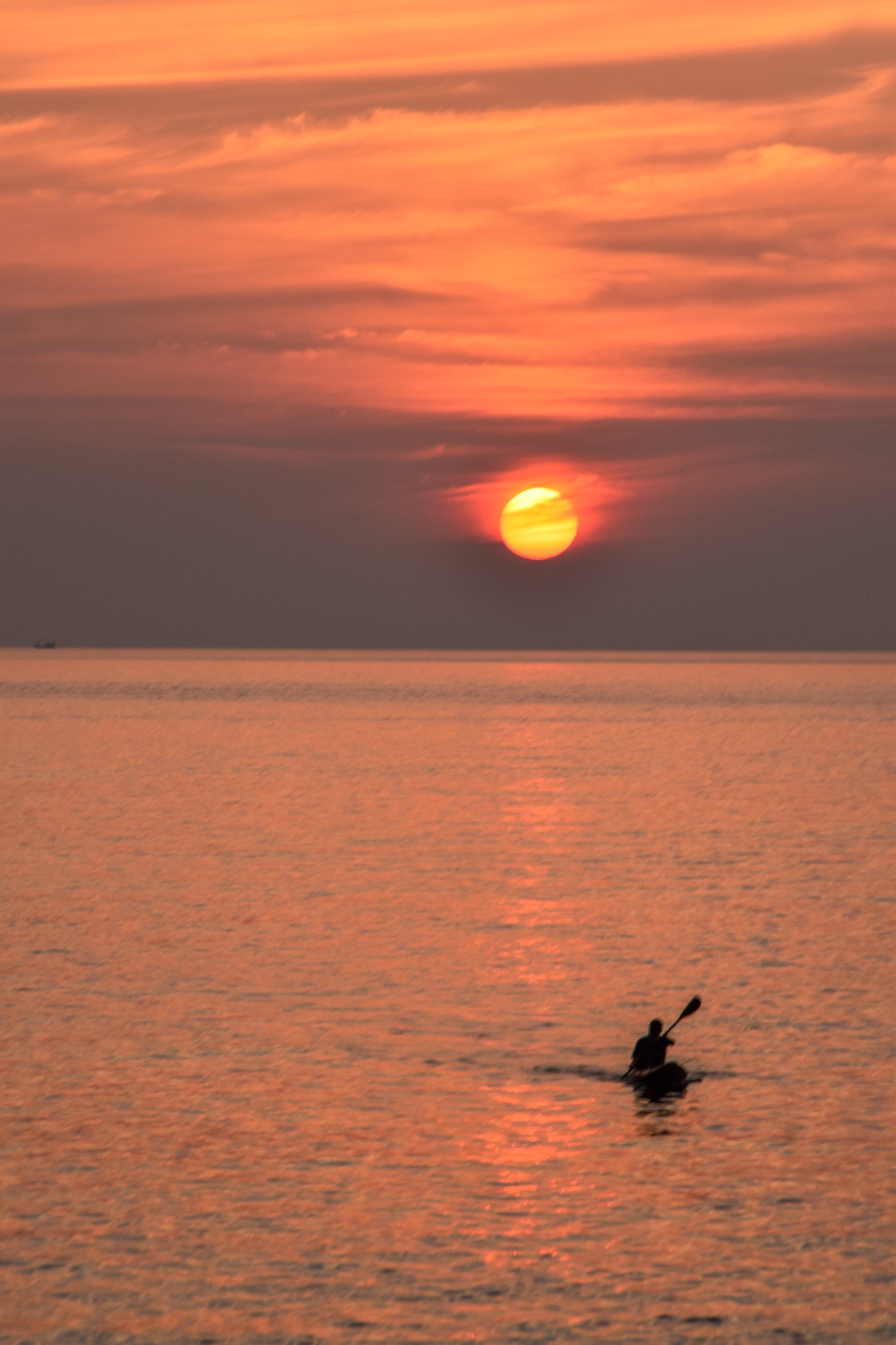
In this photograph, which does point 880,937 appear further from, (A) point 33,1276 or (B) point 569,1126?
(A) point 33,1276

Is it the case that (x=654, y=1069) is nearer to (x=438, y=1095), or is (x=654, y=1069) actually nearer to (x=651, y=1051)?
(x=651, y=1051)

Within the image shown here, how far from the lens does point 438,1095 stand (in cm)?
2894

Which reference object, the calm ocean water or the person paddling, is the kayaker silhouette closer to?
the person paddling

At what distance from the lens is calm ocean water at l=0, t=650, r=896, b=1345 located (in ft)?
67.6

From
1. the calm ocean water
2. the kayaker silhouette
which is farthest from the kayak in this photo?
the calm ocean water

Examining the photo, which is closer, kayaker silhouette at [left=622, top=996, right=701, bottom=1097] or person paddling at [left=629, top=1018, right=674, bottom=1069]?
kayaker silhouette at [left=622, top=996, right=701, bottom=1097]

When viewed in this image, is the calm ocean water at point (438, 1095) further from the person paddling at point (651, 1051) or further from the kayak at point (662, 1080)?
the person paddling at point (651, 1051)

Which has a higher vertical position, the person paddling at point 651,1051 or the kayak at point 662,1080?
the person paddling at point 651,1051

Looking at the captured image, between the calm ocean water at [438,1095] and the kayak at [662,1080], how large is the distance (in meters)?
0.39

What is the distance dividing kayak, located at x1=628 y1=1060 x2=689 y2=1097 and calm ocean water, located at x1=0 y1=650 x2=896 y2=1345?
39 cm

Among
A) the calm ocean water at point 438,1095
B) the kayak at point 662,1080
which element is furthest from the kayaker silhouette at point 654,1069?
the calm ocean water at point 438,1095

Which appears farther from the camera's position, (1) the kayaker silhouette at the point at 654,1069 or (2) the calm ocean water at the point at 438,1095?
(1) the kayaker silhouette at the point at 654,1069

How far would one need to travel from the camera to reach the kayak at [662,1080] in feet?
96.1

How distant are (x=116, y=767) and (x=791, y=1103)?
88.3 m
